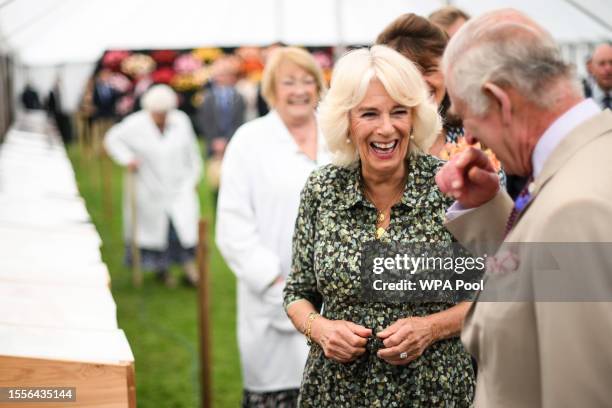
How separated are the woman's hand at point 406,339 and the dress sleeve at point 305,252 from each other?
0.35 meters

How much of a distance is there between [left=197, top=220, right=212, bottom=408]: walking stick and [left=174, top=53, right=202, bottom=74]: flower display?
17.9 meters

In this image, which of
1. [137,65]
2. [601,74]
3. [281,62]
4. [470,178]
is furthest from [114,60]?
[470,178]

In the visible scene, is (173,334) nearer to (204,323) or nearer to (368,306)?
(204,323)

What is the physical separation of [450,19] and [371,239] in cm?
157

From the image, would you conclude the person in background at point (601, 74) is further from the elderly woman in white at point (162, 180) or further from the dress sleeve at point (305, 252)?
the elderly woman in white at point (162, 180)

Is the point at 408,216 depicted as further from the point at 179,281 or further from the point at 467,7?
the point at 179,281

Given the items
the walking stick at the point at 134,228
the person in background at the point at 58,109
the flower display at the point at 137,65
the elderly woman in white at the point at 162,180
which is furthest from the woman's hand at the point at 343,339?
the person in background at the point at 58,109

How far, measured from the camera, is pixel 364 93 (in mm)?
2680

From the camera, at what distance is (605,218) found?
59.5 inches

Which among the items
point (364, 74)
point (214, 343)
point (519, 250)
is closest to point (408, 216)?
point (364, 74)

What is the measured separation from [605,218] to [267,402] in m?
2.49

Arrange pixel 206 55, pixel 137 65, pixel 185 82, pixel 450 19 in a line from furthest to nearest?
pixel 185 82 < pixel 206 55 < pixel 137 65 < pixel 450 19

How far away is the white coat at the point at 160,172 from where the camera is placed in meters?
8.80

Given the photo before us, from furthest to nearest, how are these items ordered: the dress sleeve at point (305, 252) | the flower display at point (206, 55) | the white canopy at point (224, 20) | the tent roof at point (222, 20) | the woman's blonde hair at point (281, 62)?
the flower display at point (206, 55) → the tent roof at point (222, 20) → the white canopy at point (224, 20) → the woman's blonde hair at point (281, 62) → the dress sleeve at point (305, 252)
